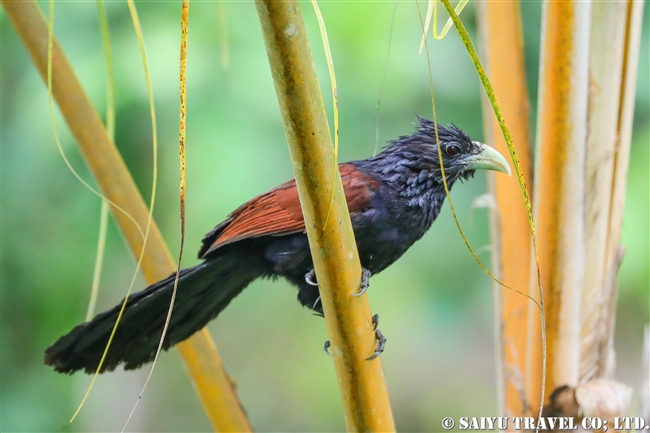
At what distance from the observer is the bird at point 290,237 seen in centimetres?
117

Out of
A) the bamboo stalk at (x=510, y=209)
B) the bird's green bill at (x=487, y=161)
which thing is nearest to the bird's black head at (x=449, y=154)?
the bird's green bill at (x=487, y=161)

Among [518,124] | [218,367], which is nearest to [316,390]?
[218,367]

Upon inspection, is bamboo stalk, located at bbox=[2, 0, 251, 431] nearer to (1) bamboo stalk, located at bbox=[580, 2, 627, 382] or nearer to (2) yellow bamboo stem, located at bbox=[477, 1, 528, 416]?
(2) yellow bamboo stem, located at bbox=[477, 1, 528, 416]

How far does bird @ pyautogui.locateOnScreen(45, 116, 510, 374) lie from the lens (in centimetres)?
117

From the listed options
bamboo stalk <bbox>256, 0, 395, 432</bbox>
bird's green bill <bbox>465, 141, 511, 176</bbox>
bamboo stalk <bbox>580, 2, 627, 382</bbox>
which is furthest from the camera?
bird's green bill <bbox>465, 141, 511, 176</bbox>

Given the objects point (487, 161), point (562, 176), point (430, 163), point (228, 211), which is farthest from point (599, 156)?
point (228, 211)

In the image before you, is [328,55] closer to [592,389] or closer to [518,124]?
[518,124]

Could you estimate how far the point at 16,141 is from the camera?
7.00ft

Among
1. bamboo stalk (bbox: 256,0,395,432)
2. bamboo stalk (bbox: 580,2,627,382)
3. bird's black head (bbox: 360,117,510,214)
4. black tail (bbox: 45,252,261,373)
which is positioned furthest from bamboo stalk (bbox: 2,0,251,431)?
bamboo stalk (bbox: 580,2,627,382)

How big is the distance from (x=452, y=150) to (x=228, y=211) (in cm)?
87

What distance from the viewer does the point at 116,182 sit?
3.66ft

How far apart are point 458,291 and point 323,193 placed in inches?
68.6

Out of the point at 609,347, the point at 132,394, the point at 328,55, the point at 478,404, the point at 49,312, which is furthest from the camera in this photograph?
the point at 478,404

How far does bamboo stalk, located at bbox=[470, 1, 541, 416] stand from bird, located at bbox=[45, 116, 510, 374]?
0.49 ft
